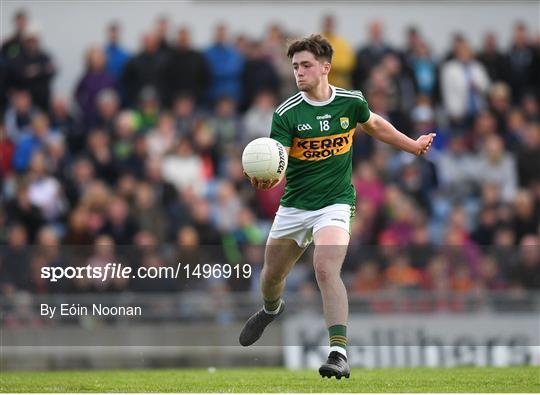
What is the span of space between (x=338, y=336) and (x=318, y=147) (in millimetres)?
1576

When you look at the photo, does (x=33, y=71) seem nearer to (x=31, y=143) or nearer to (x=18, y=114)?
(x=18, y=114)

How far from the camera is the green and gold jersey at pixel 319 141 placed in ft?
32.3

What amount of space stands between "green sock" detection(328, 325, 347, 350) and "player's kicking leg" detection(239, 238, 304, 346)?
41.1 inches

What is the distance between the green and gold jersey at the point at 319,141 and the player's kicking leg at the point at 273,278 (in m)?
0.40

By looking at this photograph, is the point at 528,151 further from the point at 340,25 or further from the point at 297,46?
the point at 297,46

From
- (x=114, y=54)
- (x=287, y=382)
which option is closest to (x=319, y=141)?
(x=287, y=382)

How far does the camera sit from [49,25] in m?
19.5

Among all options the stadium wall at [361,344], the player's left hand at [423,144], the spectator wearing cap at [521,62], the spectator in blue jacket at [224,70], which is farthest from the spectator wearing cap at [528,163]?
the player's left hand at [423,144]

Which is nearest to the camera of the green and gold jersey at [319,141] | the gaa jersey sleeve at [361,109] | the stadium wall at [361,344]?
the green and gold jersey at [319,141]

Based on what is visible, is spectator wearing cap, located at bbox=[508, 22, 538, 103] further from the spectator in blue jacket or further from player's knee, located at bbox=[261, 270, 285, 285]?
player's knee, located at bbox=[261, 270, 285, 285]

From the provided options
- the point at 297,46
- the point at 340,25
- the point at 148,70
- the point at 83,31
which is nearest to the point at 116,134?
the point at 148,70

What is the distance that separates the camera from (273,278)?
412 inches

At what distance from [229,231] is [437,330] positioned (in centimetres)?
345

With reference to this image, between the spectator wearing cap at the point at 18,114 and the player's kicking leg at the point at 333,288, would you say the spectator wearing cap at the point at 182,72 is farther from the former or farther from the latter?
the player's kicking leg at the point at 333,288
